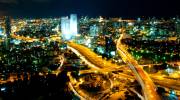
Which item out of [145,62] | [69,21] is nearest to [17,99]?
[145,62]

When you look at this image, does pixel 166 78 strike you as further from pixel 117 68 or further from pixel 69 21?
pixel 69 21

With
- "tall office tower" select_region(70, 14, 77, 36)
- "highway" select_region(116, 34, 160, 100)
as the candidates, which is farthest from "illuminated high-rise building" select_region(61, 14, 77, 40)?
"highway" select_region(116, 34, 160, 100)

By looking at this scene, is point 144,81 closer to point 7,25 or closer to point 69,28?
point 69,28

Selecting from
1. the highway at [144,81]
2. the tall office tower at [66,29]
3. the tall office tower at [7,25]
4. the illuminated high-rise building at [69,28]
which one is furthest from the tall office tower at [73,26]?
the highway at [144,81]

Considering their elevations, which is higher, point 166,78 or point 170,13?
point 170,13

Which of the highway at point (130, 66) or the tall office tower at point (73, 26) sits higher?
the tall office tower at point (73, 26)

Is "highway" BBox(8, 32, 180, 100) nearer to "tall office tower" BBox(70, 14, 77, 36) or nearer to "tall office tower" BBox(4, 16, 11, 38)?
"tall office tower" BBox(70, 14, 77, 36)

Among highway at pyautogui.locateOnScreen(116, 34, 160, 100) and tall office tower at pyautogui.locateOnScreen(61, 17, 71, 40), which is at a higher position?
tall office tower at pyautogui.locateOnScreen(61, 17, 71, 40)

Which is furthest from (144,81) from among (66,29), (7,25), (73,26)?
(7,25)

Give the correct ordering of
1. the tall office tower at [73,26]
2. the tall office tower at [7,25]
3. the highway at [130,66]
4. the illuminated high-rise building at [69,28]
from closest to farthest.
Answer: the highway at [130,66] → the illuminated high-rise building at [69,28] → the tall office tower at [73,26] → the tall office tower at [7,25]

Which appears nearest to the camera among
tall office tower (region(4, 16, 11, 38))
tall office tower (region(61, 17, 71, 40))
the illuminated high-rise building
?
tall office tower (region(61, 17, 71, 40))

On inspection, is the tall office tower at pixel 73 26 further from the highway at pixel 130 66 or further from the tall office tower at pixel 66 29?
the highway at pixel 130 66
